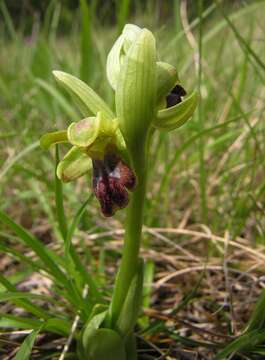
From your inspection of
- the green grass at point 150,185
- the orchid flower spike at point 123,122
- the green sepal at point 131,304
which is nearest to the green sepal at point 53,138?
the orchid flower spike at point 123,122

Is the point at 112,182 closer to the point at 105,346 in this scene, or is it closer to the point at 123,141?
the point at 123,141

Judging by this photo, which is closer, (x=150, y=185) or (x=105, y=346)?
(x=105, y=346)

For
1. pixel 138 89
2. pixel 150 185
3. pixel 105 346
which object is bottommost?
pixel 105 346

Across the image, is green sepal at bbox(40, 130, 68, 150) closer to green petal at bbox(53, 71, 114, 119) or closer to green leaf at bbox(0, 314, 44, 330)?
green petal at bbox(53, 71, 114, 119)

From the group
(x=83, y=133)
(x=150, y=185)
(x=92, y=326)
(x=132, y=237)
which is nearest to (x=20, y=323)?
(x=92, y=326)

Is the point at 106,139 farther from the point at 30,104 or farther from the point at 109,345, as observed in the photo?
the point at 30,104

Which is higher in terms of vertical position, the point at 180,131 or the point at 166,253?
the point at 180,131

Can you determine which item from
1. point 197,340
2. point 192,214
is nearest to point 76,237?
Answer: point 192,214
